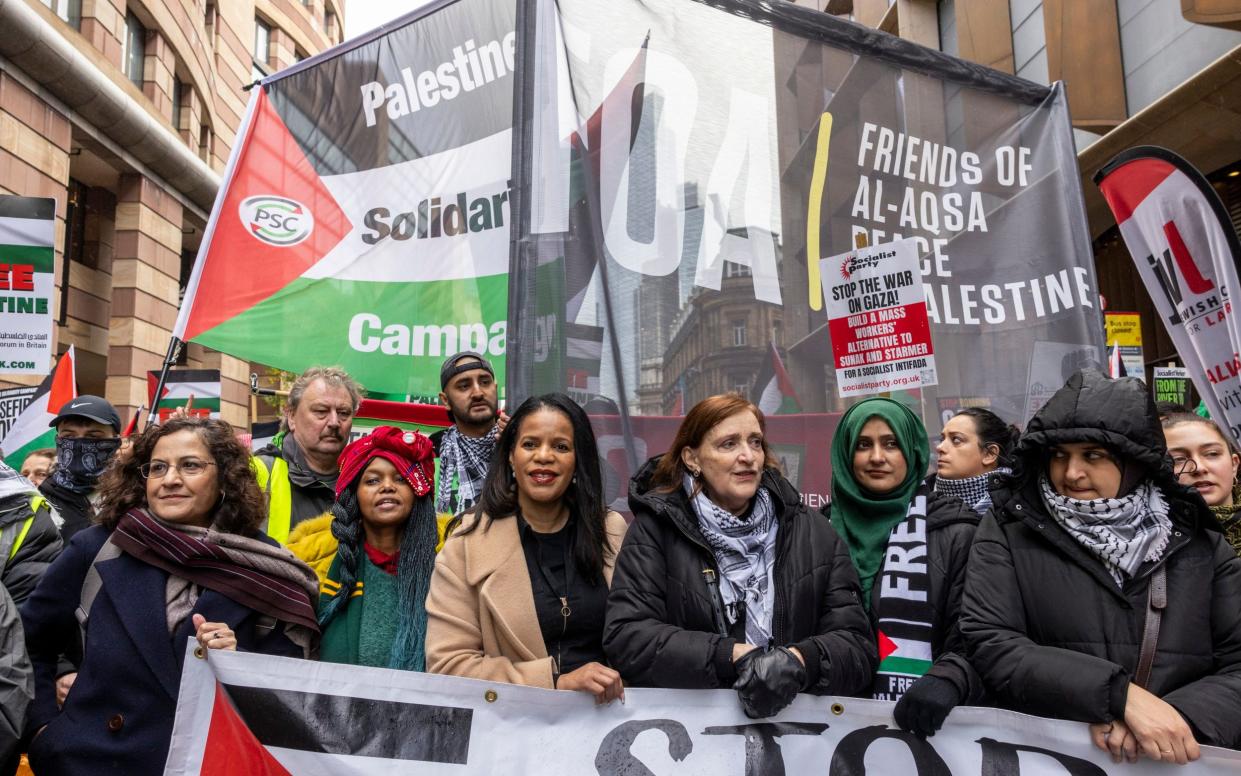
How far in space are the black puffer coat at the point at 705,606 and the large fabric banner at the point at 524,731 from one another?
0.11 meters

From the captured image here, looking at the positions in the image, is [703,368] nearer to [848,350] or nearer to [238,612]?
[848,350]

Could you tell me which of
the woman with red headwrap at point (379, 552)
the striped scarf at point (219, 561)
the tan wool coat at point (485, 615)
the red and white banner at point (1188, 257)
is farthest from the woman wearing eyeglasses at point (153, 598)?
the red and white banner at point (1188, 257)

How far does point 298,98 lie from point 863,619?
4.35m

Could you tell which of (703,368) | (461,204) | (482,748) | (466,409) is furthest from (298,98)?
(482,748)

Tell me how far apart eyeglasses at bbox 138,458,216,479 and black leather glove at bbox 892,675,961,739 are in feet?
6.85

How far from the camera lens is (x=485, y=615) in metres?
2.69

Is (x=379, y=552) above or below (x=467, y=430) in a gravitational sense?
below

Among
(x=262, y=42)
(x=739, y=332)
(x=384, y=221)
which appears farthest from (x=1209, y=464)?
(x=262, y=42)

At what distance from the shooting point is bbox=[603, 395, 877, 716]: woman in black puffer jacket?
7.77 ft

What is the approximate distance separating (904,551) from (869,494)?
0.27 metres

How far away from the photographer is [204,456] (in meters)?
2.81

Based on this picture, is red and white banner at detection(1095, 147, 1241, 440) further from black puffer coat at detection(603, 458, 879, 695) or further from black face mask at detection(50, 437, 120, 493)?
black face mask at detection(50, 437, 120, 493)

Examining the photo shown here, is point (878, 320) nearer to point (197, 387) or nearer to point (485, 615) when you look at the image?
point (485, 615)

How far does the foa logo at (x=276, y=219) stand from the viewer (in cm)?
496
